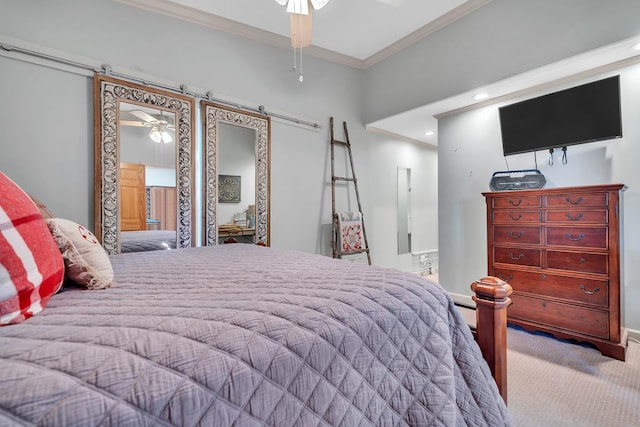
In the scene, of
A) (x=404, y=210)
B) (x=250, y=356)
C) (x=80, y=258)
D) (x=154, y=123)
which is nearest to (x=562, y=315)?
(x=404, y=210)

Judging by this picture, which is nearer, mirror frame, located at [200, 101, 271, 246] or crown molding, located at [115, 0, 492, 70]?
crown molding, located at [115, 0, 492, 70]

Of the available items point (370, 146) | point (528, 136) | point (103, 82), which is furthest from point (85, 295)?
point (370, 146)

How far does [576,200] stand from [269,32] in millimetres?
3147

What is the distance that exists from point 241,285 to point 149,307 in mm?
286

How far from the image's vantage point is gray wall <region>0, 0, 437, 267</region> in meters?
1.97

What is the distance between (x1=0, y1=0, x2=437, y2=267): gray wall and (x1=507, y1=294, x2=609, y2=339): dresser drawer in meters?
1.90

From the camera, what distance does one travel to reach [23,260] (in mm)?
680

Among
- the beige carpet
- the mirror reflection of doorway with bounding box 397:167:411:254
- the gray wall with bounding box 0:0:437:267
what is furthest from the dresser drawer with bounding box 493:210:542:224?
the mirror reflection of doorway with bounding box 397:167:411:254

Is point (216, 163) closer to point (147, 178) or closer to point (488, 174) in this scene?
point (147, 178)

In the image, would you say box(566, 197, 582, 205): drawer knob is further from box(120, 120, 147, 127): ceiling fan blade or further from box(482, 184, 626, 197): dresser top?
box(120, 120, 147, 127): ceiling fan blade

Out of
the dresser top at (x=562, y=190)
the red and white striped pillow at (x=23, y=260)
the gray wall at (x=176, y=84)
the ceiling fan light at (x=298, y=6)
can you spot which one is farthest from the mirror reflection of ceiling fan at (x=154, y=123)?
the dresser top at (x=562, y=190)

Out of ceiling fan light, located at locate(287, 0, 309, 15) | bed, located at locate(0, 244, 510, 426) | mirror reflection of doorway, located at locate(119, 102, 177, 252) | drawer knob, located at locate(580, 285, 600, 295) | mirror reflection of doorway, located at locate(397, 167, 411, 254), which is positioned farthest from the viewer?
mirror reflection of doorway, located at locate(397, 167, 411, 254)

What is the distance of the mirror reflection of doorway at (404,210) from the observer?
441 centimetres

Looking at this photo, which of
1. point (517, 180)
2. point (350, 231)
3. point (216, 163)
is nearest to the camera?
point (517, 180)
